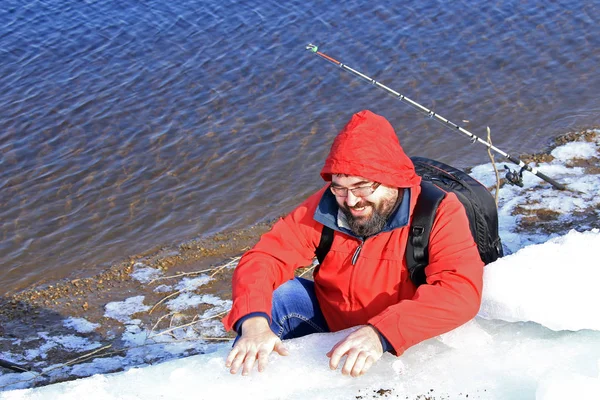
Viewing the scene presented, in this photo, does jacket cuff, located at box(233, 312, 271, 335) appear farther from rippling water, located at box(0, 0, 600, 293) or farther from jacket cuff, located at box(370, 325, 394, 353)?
rippling water, located at box(0, 0, 600, 293)

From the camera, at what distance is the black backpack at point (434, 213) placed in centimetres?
312

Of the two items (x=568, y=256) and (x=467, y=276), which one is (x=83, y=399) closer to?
(x=467, y=276)

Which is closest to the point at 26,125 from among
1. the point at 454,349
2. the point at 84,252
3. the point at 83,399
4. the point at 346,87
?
the point at 84,252

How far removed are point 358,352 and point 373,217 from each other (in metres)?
0.68

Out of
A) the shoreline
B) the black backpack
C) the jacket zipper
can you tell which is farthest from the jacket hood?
the shoreline

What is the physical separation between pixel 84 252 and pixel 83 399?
402cm

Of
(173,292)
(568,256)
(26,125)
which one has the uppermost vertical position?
(568,256)

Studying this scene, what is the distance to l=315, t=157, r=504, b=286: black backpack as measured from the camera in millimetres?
3121

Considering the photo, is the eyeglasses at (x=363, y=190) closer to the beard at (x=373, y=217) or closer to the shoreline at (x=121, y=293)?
the beard at (x=373, y=217)

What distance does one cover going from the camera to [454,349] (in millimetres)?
3076

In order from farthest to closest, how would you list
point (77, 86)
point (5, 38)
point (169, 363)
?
1. point (5, 38)
2. point (77, 86)
3. point (169, 363)

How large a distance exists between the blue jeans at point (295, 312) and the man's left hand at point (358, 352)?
2.69 feet

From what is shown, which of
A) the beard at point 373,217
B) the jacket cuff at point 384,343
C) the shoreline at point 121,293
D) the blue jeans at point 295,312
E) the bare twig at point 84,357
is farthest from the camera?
the shoreline at point 121,293

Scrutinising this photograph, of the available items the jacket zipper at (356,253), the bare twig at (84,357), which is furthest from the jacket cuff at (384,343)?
the bare twig at (84,357)
